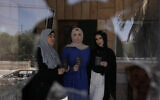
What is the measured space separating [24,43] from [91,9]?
1882 millimetres

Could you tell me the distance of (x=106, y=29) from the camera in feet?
16.2

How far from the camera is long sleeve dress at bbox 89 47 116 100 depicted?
3033mm

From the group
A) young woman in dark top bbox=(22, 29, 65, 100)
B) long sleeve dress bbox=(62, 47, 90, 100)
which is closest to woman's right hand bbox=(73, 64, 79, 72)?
long sleeve dress bbox=(62, 47, 90, 100)

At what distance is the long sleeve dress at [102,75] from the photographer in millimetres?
3033

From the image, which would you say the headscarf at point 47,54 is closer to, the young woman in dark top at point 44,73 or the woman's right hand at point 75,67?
the young woman in dark top at point 44,73

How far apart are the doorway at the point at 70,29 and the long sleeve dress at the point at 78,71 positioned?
76.1 inches

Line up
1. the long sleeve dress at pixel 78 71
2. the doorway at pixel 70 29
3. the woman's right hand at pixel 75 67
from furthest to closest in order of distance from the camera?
the doorway at pixel 70 29, the long sleeve dress at pixel 78 71, the woman's right hand at pixel 75 67

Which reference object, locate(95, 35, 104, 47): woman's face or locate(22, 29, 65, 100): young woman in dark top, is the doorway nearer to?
locate(95, 35, 104, 47): woman's face

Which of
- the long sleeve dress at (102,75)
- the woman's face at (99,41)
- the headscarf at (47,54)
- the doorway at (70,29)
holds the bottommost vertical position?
the long sleeve dress at (102,75)

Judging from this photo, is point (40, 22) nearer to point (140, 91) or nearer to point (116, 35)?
point (116, 35)

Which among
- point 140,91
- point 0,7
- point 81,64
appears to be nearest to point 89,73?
point 81,64

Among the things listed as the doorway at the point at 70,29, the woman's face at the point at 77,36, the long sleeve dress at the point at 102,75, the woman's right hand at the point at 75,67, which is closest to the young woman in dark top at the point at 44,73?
the woman's right hand at the point at 75,67

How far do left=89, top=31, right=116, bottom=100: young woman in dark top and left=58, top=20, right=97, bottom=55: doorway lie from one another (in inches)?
71.9

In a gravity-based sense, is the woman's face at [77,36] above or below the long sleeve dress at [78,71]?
above
